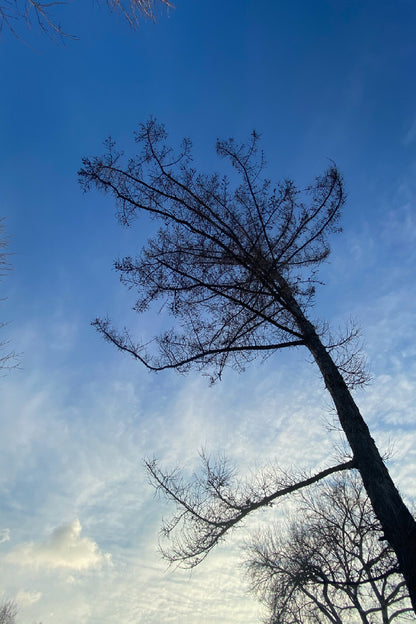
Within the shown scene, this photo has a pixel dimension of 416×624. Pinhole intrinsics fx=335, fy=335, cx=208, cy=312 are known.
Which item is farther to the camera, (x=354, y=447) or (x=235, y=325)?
(x=235, y=325)

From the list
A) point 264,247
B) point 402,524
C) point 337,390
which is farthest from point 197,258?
point 402,524

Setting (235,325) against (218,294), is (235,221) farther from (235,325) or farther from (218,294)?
(235,325)

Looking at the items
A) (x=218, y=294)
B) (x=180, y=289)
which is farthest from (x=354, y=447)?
(x=180, y=289)

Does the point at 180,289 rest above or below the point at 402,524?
above

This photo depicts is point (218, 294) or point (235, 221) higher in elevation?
point (235, 221)

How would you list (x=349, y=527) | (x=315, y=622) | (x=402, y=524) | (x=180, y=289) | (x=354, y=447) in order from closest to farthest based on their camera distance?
1. (x=402, y=524)
2. (x=354, y=447)
3. (x=180, y=289)
4. (x=349, y=527)
5. (x=315, y=622)

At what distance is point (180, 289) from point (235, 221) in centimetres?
156

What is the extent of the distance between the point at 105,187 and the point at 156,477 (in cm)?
421

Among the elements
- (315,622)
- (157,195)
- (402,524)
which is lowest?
(315,622)

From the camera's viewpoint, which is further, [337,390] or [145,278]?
[145,278]

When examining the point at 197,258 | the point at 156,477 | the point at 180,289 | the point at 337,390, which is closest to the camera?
the point at 337,390

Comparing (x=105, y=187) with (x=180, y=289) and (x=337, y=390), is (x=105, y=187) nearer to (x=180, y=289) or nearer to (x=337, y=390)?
(x=180, y=289)

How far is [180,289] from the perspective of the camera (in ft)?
15.7

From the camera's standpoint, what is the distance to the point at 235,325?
16.2 ft
